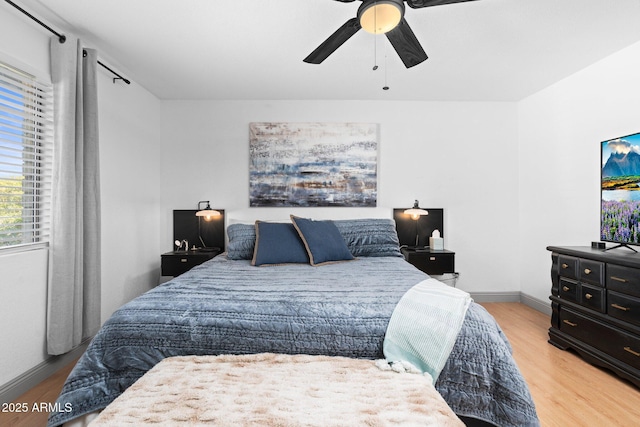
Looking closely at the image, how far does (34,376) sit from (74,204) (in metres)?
1.14

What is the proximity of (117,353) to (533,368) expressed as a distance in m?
2.66

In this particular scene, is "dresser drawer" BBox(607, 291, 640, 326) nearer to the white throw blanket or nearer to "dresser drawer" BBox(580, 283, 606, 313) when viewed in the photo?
"dresser drawer" BBox(580, 283, 606, 313)

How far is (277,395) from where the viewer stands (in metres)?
1.17

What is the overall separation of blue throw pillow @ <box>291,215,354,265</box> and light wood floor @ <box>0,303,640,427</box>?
5.27 ft

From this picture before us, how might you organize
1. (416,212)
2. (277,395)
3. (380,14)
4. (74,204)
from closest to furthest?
(277,395) < (380,14) < (74,204) < (416,212)

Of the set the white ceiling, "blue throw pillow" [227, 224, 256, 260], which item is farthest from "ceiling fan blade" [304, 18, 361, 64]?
"blue throw pillow" [227, 224, 256, 260]

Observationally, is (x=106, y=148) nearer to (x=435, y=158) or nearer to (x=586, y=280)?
(x=435, y=158)

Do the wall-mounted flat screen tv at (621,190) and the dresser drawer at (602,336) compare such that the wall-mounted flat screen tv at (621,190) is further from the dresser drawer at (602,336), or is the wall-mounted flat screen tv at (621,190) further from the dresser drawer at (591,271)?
the dresser drawer at (602,336)

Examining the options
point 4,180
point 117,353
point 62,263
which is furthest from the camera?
point 62,263

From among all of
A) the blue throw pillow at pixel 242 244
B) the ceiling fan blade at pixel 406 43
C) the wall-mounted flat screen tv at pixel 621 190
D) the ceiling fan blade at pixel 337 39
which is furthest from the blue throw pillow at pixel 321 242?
the wall-mounted flat screen tv at pixel 621 190

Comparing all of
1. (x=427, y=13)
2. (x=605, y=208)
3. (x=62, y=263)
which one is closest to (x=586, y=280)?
(x=605, y=208)

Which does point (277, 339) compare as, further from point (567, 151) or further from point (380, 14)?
point (567, 151)

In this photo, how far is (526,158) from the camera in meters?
3.98

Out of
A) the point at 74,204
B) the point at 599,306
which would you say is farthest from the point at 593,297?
the point at 74,204
